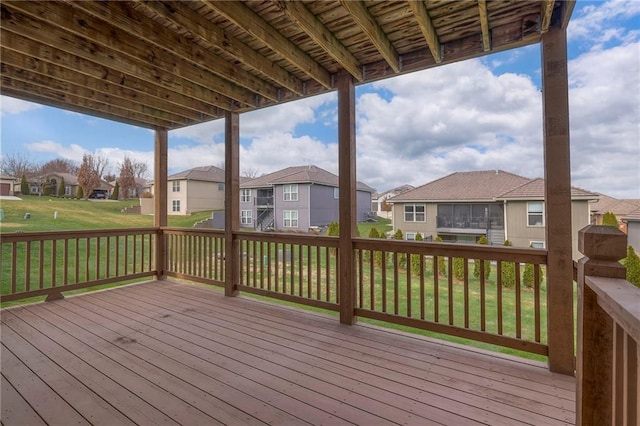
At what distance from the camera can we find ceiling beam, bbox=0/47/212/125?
284cm

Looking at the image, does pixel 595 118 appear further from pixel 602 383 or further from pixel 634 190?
pixel 602 383

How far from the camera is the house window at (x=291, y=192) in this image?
5.48 m

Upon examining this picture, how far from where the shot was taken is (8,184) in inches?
156

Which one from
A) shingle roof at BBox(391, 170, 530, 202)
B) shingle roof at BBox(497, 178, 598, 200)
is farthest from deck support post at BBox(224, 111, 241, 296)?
shingle roof at BBox(497, 178, 598, 200)

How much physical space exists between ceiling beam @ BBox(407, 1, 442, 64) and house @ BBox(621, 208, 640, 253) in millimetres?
1882

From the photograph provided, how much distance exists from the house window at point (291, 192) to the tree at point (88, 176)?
10.2ft

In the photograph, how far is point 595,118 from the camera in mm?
2164

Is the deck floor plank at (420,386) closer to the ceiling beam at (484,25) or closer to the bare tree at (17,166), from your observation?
the ceiling beam at (484,25)

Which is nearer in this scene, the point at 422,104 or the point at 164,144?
the point at 422,104

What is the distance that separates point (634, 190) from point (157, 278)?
5910 millimetres

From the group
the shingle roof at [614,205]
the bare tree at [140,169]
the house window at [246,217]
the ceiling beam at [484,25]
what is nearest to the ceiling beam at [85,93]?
the bare tree at [140,169]

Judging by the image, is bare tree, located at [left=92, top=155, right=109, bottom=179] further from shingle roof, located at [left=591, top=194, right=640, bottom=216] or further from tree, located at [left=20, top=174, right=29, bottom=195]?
shingle roof, located at [left=591, top=194, right=640, bottom=216]

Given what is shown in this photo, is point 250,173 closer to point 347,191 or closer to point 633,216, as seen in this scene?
point 347,191

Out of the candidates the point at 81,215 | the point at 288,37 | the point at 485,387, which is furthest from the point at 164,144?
the point at 485,387
